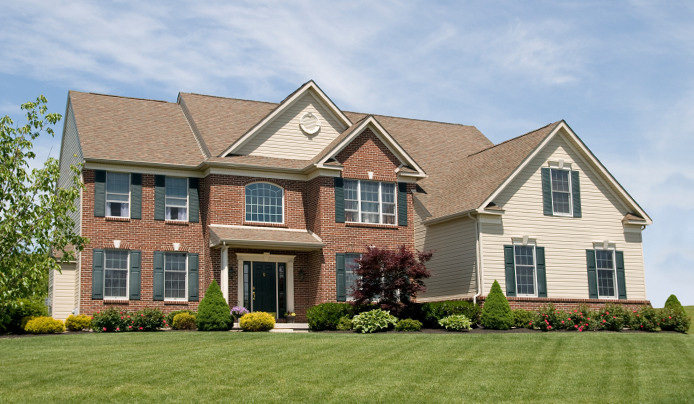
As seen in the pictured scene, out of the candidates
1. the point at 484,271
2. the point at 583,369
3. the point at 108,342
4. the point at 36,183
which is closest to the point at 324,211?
the point at 484,271

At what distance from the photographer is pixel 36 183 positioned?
1936 centimetres

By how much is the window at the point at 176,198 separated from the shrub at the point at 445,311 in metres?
9.68

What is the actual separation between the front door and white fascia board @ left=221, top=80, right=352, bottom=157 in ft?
14.7

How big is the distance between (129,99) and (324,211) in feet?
33.7

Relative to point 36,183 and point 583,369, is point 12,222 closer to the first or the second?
point 36,183

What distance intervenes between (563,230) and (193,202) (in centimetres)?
1459

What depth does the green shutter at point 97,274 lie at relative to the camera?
27625 mm

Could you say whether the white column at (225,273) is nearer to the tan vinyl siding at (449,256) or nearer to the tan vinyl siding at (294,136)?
the tan vinyl siding at (294,136)

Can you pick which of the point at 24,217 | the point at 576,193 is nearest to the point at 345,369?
the point at 24,217

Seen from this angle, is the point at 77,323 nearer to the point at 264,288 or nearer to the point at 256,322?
the point at 256,322

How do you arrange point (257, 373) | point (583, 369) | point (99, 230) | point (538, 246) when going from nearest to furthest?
point (257, 373) < point (583, 369) < point (99, 230) < point (538, 246)

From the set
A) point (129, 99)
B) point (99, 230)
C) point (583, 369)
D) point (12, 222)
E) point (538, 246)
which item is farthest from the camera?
point (129, 99)

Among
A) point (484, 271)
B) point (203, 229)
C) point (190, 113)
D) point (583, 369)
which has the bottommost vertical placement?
point (583, 369)

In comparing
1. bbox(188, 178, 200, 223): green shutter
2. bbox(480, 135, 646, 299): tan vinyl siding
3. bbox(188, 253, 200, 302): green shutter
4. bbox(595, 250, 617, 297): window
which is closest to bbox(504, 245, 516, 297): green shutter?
bbox(480, 135, 646, 299): tan vinyl siding
